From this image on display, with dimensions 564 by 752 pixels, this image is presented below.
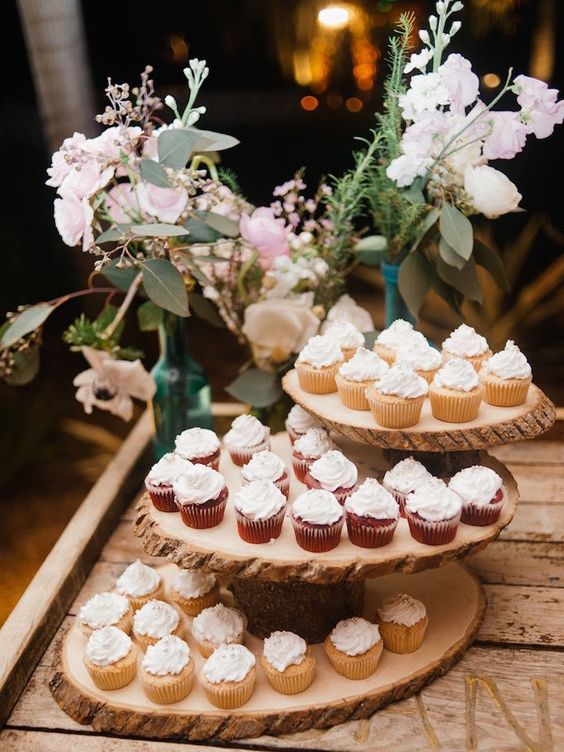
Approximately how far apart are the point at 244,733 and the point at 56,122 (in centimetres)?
164

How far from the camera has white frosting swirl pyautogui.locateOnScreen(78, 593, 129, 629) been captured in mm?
1457

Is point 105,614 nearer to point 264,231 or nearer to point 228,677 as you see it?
point 228,677

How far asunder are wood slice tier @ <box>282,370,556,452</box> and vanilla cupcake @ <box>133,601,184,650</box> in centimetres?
45

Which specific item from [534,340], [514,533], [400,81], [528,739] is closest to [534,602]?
[514,533]

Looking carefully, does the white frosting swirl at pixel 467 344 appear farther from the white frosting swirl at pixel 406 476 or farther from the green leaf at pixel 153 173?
the green leaf at pixel 153 173

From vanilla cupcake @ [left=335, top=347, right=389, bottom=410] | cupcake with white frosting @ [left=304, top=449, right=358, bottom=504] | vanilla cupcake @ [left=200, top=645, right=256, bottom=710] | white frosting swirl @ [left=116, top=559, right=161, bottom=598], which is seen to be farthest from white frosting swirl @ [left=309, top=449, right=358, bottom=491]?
white frosting swirl @ [left=116, top=559, right=161, bottom=598]

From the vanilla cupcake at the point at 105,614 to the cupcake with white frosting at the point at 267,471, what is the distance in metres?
0.33

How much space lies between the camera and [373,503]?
4.24ft

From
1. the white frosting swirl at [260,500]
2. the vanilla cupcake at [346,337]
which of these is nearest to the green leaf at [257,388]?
the vanilla cupcake at [346,337]

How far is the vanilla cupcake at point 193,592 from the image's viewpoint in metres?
1.54

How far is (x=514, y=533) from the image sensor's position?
1.85 metres

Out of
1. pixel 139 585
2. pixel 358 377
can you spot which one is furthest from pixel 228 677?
pixel 358 377

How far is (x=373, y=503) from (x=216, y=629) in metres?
0.38

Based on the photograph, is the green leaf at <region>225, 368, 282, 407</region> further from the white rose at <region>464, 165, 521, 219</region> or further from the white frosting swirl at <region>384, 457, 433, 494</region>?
the white rose at <region>464, 165, 521, 219</region>
